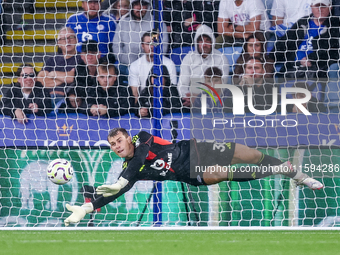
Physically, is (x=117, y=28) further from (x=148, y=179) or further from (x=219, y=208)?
(x=219, y=208)

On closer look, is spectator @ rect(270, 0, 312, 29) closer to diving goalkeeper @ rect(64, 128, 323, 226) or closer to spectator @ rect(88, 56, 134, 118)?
diving goalkeeper @ rect(64, 128, 323, 226)

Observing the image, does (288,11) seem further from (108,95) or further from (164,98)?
(108,95)

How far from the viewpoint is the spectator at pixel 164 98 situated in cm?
427

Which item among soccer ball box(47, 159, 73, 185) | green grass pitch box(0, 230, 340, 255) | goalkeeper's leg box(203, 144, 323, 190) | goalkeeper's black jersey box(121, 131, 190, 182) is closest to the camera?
green grass pitch box(0, 230, 340, 255)

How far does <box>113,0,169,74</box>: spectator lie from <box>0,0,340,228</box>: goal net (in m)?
0.12

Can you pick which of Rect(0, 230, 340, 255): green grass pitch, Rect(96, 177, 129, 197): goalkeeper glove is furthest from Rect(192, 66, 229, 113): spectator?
Rect(0, 230, 340, 255): green grass pitch

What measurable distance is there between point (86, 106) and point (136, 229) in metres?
1.54

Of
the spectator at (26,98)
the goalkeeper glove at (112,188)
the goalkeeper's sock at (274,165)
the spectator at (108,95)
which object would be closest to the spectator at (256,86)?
the goalkeeper's sock at (274,165)

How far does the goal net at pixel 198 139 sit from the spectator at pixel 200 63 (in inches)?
0.4

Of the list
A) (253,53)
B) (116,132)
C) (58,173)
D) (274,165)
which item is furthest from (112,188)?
(253,53)

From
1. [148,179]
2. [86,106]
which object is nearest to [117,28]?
[86,106]

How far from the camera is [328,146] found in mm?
4094

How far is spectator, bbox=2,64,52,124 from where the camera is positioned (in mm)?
4341

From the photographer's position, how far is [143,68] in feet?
14.5
